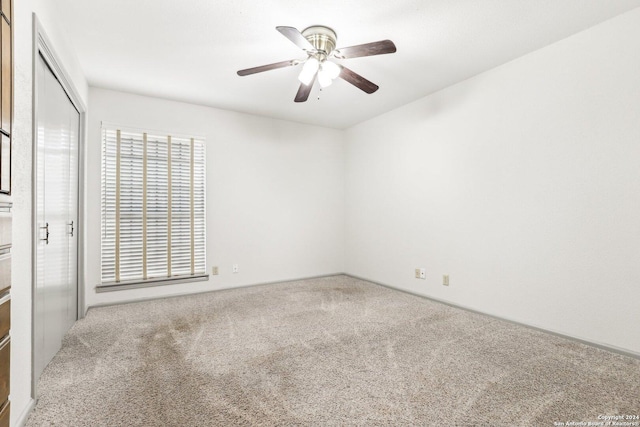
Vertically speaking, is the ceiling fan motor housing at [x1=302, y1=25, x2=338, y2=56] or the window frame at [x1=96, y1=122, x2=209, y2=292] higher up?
the ceiling fan motor housing at [x1=302, y1=25, x2=338, y2=56]

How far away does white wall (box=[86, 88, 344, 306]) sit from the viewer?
3781 mm

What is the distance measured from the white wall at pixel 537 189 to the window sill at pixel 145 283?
2.78m

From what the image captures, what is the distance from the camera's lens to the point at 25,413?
161 centimetres

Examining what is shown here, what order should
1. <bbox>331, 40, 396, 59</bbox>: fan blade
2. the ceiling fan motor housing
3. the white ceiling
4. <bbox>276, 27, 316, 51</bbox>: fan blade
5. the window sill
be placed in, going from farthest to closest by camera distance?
the window sill, the ceiling fan motor housing, the white ceiling, <bbox>331, 40, 396, 59</bbox>: fan blade, <bbox>276, 27, 316, 51</bbox>: fan blade

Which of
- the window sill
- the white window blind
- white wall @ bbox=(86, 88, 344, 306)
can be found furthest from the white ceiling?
the window sill

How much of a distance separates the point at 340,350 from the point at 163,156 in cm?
329

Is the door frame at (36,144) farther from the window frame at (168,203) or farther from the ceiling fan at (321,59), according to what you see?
the ceiling fan at (321,59)

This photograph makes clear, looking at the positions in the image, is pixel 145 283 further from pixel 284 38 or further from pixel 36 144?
pixel 284 38

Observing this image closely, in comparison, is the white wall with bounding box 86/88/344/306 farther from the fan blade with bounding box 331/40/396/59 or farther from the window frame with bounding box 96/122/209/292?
the fan blade with bounding box 331/40/396/59

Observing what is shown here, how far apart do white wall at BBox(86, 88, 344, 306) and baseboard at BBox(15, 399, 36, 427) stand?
2223mm

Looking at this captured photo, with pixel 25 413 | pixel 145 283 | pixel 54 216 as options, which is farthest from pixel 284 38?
pixel 145 283

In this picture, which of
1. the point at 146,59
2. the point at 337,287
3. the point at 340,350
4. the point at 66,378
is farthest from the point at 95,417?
the point at 337,287

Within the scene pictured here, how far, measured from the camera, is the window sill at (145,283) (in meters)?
3.70

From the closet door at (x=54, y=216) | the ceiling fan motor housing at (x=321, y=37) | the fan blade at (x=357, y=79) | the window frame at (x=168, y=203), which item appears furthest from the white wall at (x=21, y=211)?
the window frame at (x=168, y=203)
